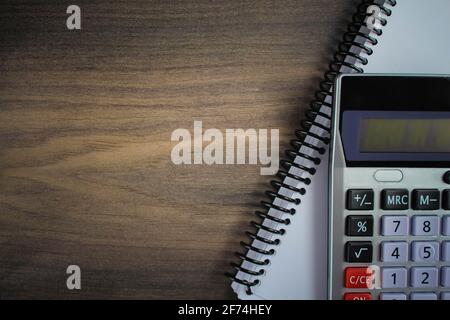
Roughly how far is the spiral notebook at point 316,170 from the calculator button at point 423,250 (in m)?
0.10

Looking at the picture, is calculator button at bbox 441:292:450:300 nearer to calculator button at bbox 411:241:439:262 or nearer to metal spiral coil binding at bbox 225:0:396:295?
calculator button at bbox 411:241:439:262

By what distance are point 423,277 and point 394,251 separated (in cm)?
4

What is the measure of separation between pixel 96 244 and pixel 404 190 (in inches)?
14.0

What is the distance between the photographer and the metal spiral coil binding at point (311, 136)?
0.52 metres

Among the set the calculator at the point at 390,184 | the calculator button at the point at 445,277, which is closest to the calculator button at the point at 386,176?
the calculator at the point at 390,184

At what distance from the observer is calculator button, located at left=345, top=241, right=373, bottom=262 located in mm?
461

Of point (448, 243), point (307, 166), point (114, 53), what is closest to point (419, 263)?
point (448, 243)

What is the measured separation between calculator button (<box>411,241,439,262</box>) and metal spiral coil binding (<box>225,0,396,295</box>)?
13 cm

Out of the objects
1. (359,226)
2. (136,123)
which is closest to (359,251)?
(359,226)

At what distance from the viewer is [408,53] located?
20.4 inches

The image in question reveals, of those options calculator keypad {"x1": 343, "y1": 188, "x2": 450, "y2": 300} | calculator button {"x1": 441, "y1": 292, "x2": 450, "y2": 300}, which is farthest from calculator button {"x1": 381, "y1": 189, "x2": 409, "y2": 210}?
calculator button {"x1": 441, "y1": 292, "x2": 450, "y2": 300}

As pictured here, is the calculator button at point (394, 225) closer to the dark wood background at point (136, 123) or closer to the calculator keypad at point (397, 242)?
the calculator keypad at point (397, 242)

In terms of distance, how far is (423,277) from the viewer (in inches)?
18.4

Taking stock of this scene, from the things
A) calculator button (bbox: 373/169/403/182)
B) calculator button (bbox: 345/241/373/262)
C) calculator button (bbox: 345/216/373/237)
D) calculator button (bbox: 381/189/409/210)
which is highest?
calculator button (bbox: 373/169/403/182)
